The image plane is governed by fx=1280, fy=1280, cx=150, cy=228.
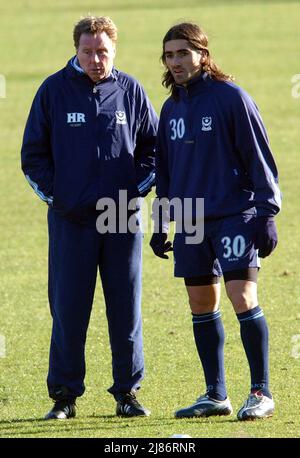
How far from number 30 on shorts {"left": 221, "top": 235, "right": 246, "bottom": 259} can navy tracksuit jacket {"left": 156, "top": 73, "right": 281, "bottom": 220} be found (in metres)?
0.16

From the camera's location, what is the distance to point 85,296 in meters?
7.49

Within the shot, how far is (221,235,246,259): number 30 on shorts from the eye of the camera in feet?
23.4

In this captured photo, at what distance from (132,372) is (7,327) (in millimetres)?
2936

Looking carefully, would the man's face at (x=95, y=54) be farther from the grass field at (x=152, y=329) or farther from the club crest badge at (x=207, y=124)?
the grass field at (x=152, y=329)

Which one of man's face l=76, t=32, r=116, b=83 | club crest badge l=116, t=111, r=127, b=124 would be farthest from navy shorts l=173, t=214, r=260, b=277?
man's face l=76, t=32, r=116, b=83

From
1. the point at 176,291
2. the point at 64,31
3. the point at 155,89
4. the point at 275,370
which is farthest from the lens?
the point at 64,31

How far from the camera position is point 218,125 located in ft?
23.7

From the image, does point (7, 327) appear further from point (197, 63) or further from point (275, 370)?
point (197, 63)

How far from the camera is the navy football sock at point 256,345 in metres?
7.20

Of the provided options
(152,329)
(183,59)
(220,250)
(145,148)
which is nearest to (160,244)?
(220,250)

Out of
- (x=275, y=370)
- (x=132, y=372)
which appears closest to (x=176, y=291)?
(x=275, y=370)

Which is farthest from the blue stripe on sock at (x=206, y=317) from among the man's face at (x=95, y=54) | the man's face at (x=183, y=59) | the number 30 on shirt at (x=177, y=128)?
the man's face at (x=95, y=54)

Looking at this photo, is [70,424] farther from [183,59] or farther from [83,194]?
[183,59]

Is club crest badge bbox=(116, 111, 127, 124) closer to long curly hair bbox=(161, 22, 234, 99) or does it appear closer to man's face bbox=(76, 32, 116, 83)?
man's face bbox=(76, 32, 116, 83)
